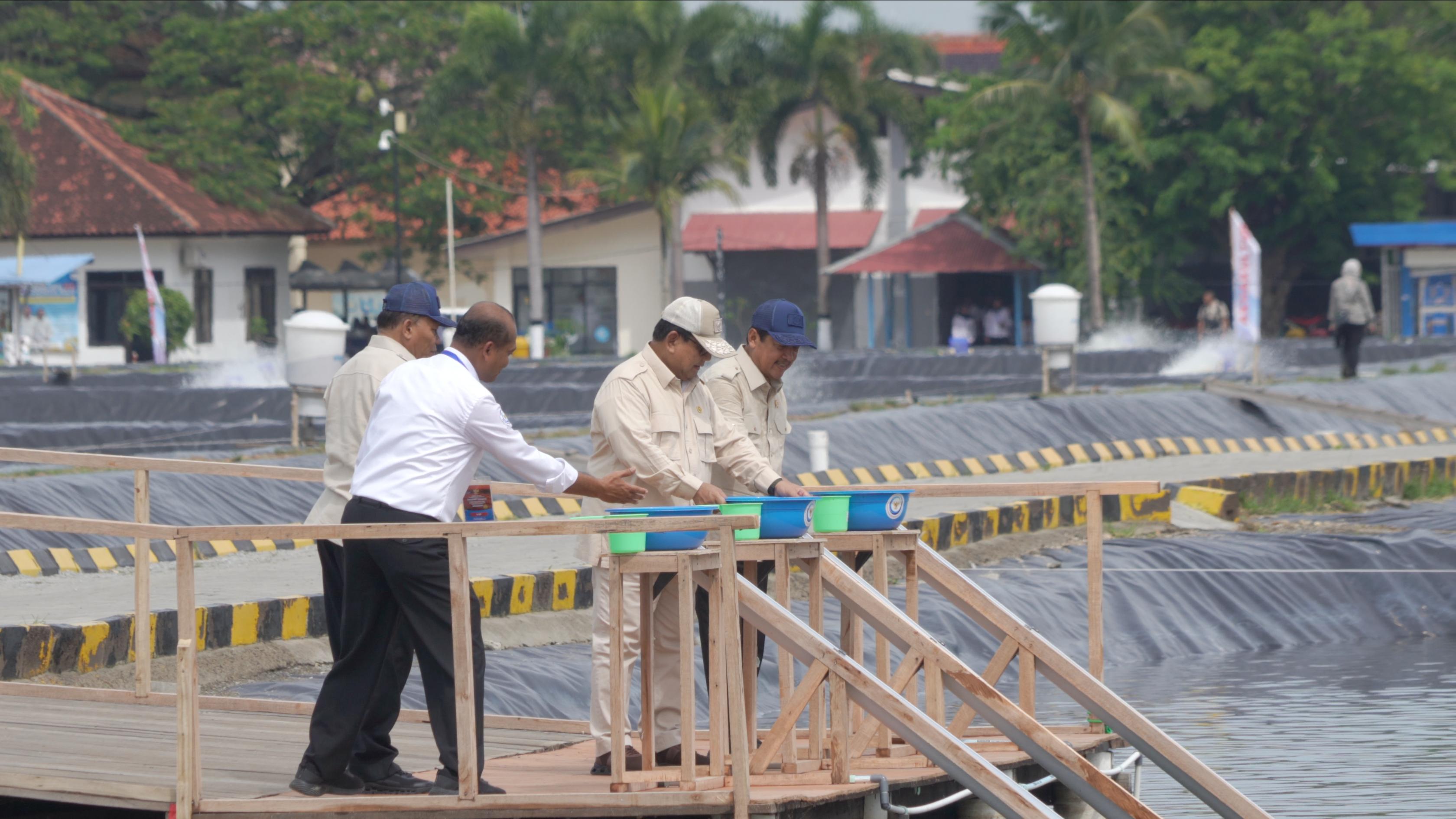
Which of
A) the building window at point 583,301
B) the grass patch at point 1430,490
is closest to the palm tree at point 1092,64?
the building window at point 583,301

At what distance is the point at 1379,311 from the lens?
41875 millimetres

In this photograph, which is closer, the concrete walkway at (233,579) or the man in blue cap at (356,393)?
the man in blue cap at (356,393)

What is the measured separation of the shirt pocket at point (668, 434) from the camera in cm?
658

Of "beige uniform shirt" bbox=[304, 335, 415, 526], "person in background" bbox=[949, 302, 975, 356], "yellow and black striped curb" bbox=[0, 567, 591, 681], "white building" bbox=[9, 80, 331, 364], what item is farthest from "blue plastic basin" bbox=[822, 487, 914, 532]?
"white building" bbox=[9, 80, 331, 364]

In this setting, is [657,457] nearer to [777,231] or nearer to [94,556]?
[94,556]

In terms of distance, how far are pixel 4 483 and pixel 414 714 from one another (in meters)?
7.80

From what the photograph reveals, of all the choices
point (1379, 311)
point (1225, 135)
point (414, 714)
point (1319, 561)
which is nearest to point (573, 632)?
point (414, 714)

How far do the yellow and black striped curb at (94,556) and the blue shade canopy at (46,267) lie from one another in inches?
1147

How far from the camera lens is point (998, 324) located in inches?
1731

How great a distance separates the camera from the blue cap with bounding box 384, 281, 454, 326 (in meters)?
6.83

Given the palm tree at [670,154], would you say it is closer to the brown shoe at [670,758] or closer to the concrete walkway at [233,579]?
the concrete walkway at [233,579]

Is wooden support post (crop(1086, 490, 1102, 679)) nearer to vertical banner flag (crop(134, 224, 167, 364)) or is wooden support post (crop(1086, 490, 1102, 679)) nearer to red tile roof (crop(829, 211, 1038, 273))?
Answer: vertical banner flag (crop(134, 224, 167, 364))

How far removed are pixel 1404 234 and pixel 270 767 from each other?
34.8 m

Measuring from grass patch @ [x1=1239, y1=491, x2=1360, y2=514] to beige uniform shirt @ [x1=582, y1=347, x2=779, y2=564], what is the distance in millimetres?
12220
